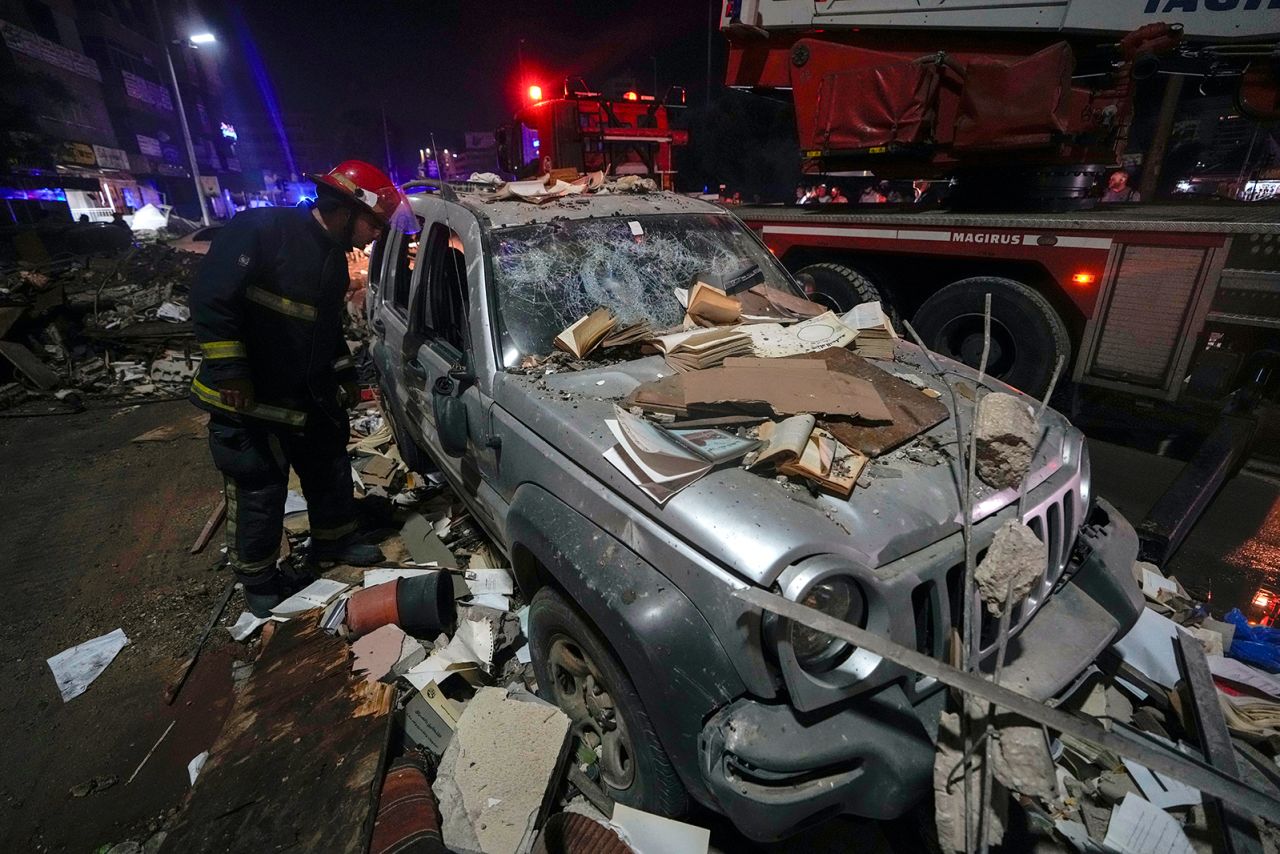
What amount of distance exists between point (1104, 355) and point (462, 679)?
4.57 meters

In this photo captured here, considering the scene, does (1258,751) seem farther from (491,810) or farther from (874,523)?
(491,810)

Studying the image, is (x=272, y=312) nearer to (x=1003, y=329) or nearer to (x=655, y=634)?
(x=655, y=634)

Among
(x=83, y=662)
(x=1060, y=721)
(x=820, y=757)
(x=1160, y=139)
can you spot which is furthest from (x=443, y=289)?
(x=1160, y=139)

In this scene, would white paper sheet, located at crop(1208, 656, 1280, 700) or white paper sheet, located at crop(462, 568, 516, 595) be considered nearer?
white paper sheet, located at crop(1208, 656, 1280, 700)

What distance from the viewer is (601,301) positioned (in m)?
2.67

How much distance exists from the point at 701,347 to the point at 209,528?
3557 mm

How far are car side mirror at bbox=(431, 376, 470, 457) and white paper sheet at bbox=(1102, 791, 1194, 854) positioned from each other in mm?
2654

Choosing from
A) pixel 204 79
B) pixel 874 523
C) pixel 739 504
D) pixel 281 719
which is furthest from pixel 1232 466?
pixel 204 79

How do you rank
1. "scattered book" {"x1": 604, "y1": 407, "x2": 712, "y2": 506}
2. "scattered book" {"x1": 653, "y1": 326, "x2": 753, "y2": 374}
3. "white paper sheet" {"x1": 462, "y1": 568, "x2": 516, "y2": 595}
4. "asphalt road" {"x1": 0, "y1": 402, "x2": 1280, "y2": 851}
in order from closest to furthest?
"scattered book" {"x1": 604, "y1": 407, "x2": 712, "y2": 506} → "asphalt road" {"x1": 0, "y1": 402, "x2": 1280, "y2": 851} → "scattered book" {"x1": 653, "y1": 326, "x2": 753, "y2": 374} → "white paper sheet" {"x1": 462, "y1": 568, "x2": 516, "y2": 595}

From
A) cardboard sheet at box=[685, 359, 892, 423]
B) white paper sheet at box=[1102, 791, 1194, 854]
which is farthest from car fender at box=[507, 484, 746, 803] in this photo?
white paper sheet at box=[1102, 791, 1194, 854]

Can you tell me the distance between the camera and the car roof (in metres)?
2.81

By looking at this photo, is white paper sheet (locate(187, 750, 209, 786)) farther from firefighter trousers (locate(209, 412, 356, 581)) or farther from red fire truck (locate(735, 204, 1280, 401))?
red fire truck (locate(735, 204, 1280, 401))

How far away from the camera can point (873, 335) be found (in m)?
2.66

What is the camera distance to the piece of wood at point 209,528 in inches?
143
